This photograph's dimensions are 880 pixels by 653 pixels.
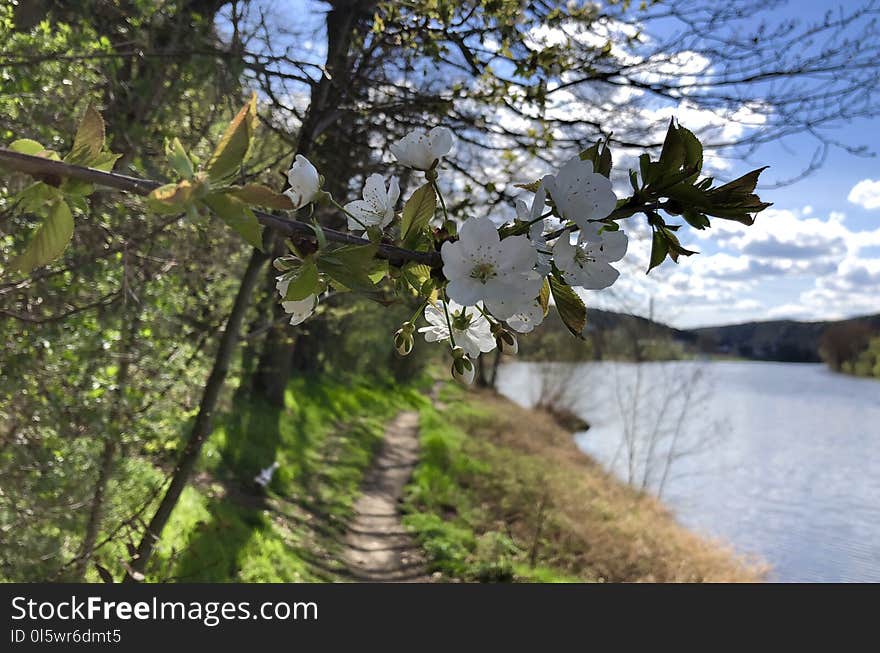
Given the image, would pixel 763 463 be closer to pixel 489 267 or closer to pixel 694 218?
pixel 694 218

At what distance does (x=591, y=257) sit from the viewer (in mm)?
613

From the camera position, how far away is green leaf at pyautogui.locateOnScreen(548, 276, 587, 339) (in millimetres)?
632

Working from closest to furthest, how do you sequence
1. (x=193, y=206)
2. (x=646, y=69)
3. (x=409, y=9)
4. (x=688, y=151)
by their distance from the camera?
(x=193, y=206) → (x=688, y=151) → (x=409, y=9) → (x=646, y=69)

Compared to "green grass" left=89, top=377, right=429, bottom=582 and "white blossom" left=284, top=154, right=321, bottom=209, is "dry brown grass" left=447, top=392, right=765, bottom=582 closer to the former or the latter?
"green grass" left=89, top=377, right=429, bottom=582

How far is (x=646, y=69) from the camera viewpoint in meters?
3.02

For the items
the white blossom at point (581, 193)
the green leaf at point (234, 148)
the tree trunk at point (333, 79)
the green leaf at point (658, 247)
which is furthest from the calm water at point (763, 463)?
the green leaf at point (234, 148)

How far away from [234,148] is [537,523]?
7.96m

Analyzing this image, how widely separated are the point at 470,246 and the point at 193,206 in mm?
231

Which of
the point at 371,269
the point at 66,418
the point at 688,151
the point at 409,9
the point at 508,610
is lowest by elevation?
the point at 508,610

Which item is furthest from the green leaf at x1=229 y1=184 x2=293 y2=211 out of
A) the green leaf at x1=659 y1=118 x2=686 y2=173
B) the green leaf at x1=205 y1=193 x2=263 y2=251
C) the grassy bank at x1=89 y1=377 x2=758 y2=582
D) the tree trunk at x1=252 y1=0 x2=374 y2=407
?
the grassy bank at x1=89 y1=377 x2=758 y2=582

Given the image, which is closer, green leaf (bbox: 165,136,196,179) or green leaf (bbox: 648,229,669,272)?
green leaf (bbox: 165,136,196,179)

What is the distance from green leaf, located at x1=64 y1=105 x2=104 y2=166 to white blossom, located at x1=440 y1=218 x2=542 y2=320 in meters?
0.34

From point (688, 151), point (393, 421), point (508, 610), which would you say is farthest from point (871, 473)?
point (688, 151)

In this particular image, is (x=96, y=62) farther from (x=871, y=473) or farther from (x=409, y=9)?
(x=871, y=473)
